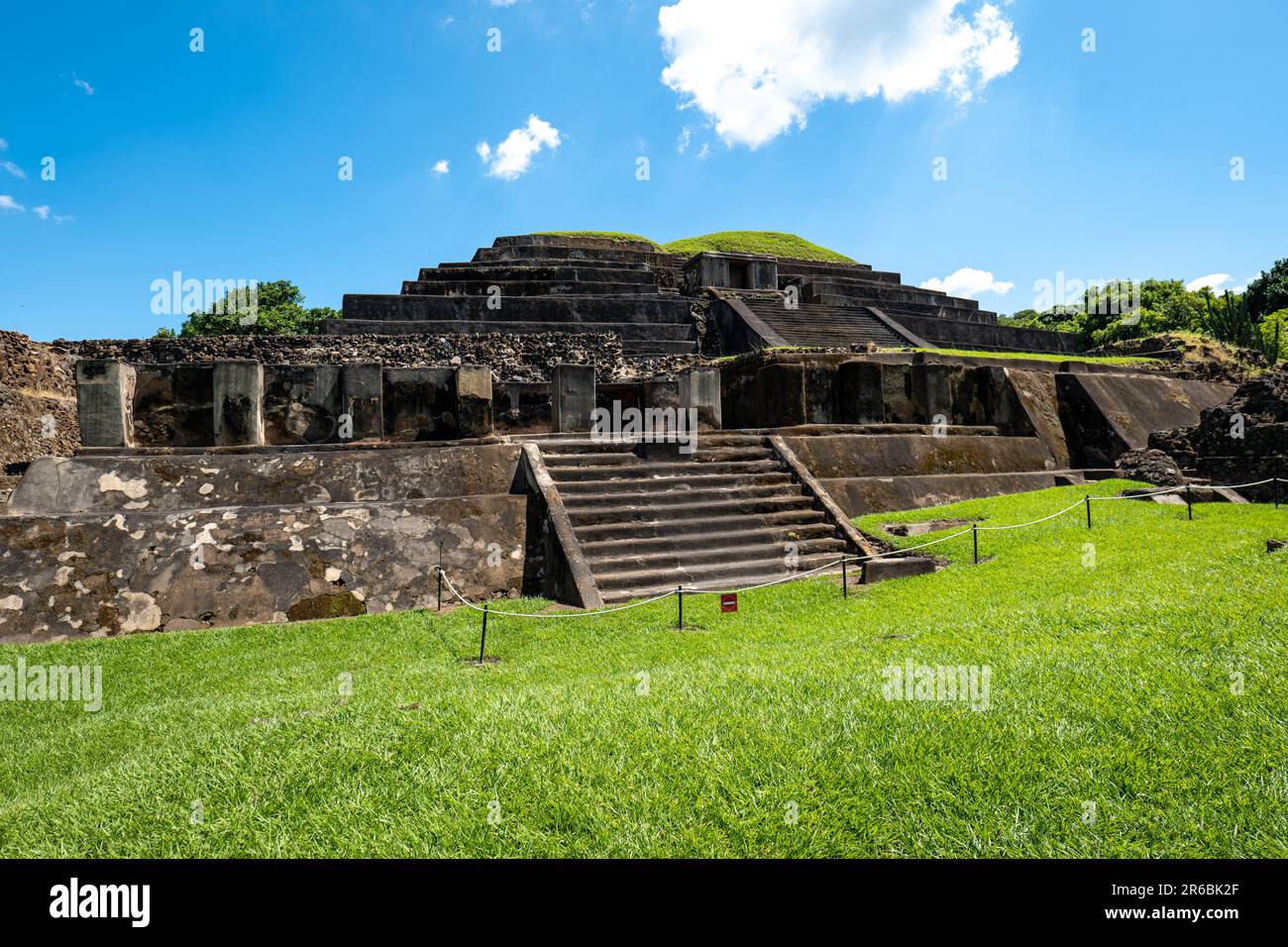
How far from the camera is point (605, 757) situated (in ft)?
8.31

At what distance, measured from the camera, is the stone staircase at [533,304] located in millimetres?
20016

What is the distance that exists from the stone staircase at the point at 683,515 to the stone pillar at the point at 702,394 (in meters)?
0.53

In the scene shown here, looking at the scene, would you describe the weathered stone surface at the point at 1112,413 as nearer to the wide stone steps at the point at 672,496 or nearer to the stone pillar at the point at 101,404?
the wide stone steps at the point at 672,496

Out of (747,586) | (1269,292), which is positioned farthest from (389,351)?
(1269,292)

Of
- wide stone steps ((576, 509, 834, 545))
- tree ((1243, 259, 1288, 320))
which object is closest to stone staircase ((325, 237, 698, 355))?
wide stone steps ((576, 509, 834, 545))

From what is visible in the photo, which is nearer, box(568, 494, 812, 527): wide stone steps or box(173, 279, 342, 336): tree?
box(568, 494, 812, 527): wide stone steps

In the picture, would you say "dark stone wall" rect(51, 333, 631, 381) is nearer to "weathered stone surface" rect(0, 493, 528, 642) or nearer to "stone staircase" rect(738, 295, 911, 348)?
"stone staircase" rect(738, 295, 911, 348)

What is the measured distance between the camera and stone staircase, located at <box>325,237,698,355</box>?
20016 millimetres

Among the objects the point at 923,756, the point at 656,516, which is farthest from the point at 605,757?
the point at 656,516

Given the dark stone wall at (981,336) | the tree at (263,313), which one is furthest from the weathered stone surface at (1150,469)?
the tree at (263,313)

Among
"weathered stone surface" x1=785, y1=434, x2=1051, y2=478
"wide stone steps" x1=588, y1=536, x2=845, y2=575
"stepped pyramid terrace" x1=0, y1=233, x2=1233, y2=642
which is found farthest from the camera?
"weathered stone surface" x1=785, y1=434, x2=1051, y2=478

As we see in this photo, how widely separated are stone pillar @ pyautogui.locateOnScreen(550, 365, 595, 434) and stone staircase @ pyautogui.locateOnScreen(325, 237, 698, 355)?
1131 cm
